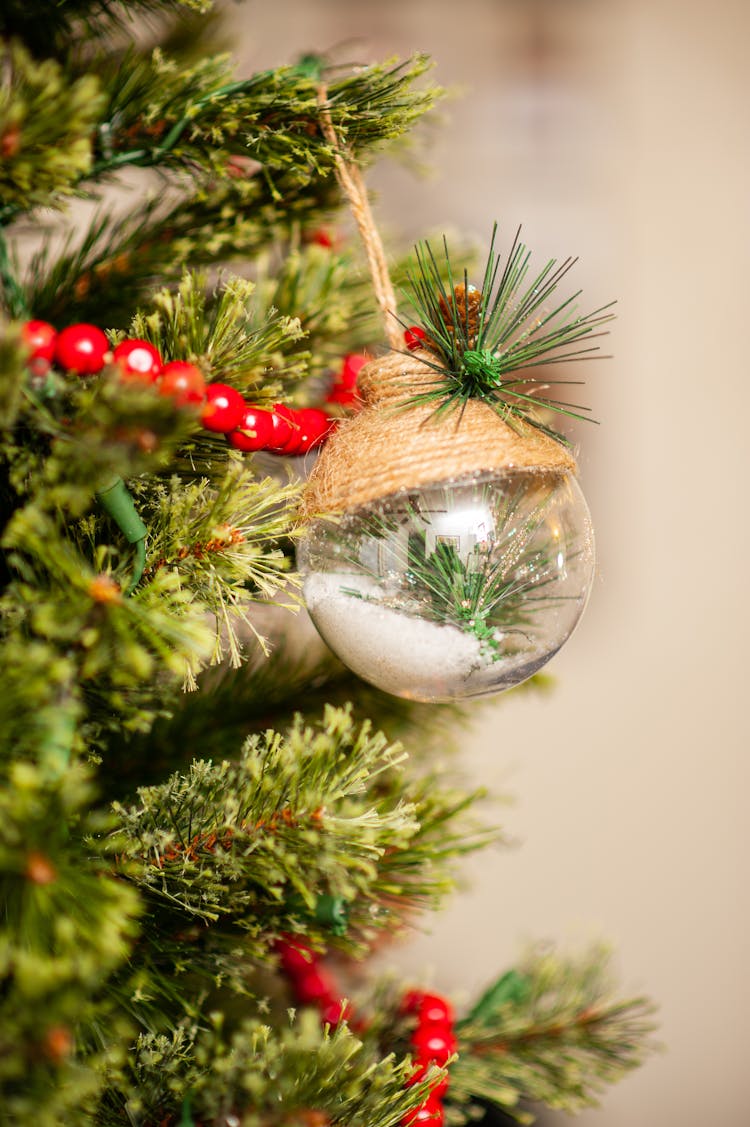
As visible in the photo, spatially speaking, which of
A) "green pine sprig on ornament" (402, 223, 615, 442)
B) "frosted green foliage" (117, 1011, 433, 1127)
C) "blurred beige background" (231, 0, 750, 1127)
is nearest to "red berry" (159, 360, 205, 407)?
"green pine sprig on ornament" (402, 223, 615, 442)

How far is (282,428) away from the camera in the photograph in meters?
0.36

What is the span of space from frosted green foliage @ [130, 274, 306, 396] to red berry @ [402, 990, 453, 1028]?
0.34 m

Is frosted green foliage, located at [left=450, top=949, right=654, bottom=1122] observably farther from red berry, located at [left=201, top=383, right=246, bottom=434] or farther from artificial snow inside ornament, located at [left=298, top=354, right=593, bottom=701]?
red berry, located at [left=201, top=383, right=246, bottom=434]

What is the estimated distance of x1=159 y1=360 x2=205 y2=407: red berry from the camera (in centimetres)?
25

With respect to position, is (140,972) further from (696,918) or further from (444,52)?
(444,52)

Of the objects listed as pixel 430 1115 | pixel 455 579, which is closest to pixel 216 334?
pixel 455 579

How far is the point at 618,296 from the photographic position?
1236mm

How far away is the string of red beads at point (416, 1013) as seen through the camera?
0.36 m

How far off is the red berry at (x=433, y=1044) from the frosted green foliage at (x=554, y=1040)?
1.5 inches

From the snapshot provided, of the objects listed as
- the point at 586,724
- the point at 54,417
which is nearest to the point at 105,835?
the point at 54,417

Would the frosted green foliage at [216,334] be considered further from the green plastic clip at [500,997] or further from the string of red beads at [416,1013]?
the green plastic clip at [500,997]

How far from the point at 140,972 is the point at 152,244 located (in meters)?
0.36

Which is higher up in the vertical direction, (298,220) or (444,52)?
(444,52)

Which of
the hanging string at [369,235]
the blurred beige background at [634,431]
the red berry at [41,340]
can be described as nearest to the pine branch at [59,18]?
the hanging string at [369,235]
